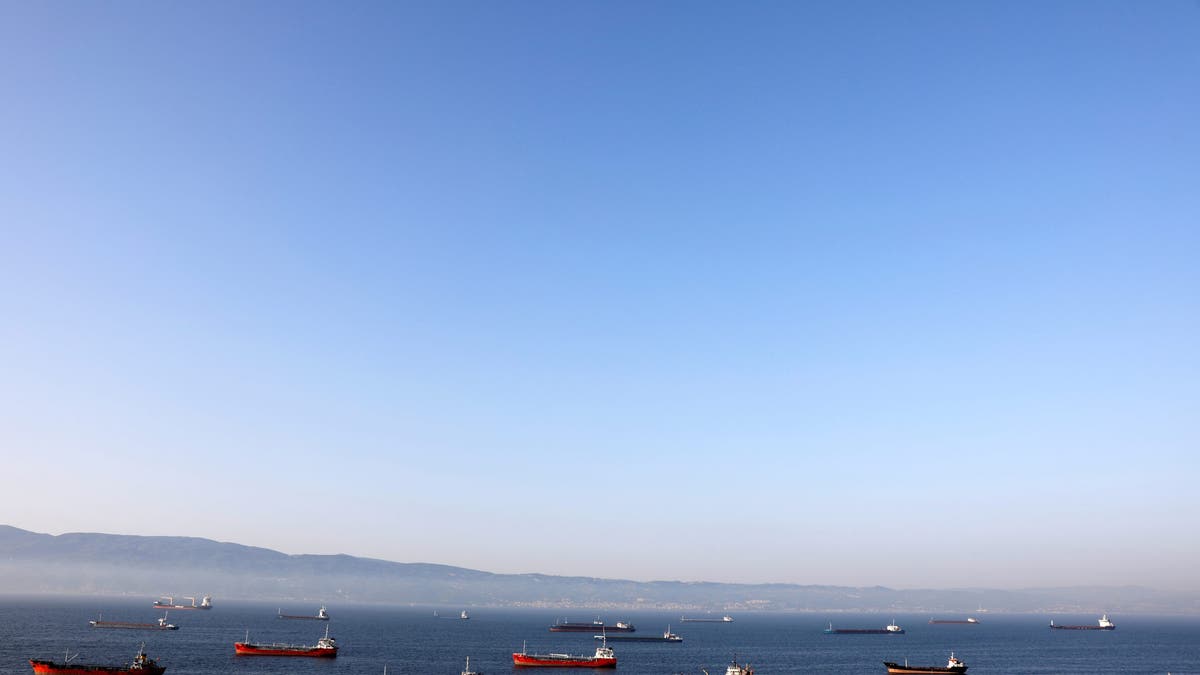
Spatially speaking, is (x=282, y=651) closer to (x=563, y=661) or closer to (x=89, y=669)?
(x=89, y=669)

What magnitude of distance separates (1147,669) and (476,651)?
492 ft

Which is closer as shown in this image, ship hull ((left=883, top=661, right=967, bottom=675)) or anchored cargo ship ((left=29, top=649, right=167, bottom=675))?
anchored cargo ship ((left=29, top=649, right=167, bottom=675))

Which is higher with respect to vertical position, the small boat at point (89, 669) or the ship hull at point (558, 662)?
the small boat at point (89, 669)

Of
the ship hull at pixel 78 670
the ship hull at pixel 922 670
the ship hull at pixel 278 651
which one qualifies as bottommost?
the ship hull at pixel 922 670

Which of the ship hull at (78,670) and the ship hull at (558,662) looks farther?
Result: the ship hull at (558,662)

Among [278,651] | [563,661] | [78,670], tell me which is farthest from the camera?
[278,651]

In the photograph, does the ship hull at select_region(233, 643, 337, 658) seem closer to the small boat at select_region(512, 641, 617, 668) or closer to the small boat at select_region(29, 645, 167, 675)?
the small boat at select_region(512, 641, 617, 668)

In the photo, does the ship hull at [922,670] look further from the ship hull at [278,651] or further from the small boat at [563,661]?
the ship hull at [278,651]

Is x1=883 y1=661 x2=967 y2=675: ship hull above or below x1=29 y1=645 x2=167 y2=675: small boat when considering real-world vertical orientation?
below

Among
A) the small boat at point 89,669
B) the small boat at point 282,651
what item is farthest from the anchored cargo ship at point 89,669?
the small boat at point 282,651

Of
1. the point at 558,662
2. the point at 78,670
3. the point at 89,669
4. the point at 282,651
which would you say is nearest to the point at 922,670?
the point at 558,662

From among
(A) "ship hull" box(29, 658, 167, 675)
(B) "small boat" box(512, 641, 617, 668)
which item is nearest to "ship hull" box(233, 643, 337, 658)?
(B) "small boat" box(512, 641, 617, 668)

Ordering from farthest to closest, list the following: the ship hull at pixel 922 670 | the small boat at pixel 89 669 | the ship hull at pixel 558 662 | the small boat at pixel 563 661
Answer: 1. the small boat at pixel 563 661
2. the ship hull at pixel 558 662
3. the ship hull at pixel 922 670
4. the small boat at pixel 89 669

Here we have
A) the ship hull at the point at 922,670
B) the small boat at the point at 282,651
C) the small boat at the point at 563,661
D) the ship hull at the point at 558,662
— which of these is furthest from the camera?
the small boat at the point at 282,651
